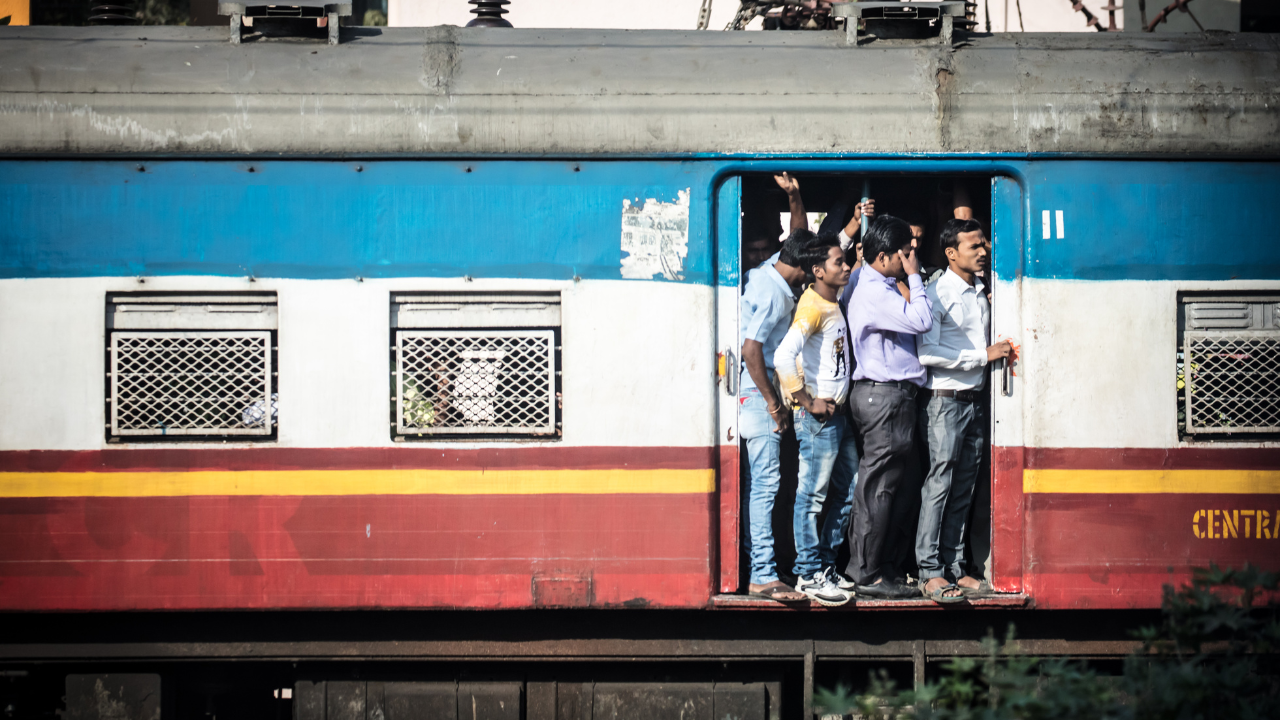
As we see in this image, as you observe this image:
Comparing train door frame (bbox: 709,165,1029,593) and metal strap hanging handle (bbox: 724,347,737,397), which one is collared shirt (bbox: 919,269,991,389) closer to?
train door frame (bbox: 709,165,1029,593)

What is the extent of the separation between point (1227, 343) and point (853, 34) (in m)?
2.08

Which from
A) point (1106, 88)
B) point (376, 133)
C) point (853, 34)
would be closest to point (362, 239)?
point (376, 133)

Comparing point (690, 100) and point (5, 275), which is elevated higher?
point (690, 100)

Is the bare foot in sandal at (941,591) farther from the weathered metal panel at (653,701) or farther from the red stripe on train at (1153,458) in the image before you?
the weathered metal panel at (653,701)

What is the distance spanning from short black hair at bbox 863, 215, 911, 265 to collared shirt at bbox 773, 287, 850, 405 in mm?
297

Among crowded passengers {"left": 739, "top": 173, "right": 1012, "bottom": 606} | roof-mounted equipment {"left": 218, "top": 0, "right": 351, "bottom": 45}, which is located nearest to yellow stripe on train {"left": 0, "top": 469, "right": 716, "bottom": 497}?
crowded passengers {"left": 739, "top": 173, "right": 1012, "bottom": 606}

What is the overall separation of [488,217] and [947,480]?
90.0 inches

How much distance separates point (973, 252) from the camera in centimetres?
436

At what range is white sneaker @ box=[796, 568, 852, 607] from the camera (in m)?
4.29

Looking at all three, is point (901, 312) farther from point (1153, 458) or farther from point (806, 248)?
point (1153, 458)

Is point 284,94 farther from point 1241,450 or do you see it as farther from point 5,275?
point 1241,450

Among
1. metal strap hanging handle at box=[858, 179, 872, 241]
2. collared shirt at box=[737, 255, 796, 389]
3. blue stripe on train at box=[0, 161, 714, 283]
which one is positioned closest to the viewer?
blue stripe on train at box=[0, 161, 714, 283]

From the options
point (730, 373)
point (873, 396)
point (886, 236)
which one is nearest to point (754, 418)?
point (730, 373)

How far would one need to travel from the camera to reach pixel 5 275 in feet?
13.7
